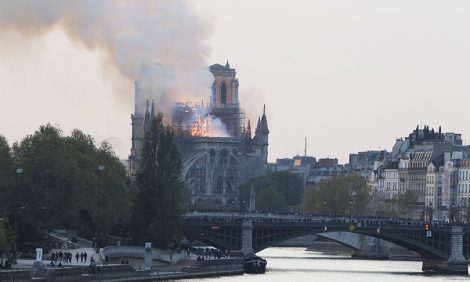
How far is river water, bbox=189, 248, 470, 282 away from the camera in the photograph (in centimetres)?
14988

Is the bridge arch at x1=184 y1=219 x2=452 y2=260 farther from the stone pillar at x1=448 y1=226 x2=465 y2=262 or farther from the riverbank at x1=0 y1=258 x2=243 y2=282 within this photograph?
the riverbank at x1=0 y1=258 x2=243 y2=282

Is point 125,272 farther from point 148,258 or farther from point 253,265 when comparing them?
point 253,265

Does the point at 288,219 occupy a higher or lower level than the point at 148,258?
higher

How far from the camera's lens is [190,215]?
18662cm

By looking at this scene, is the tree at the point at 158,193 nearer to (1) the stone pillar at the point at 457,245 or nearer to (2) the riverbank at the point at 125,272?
(2) the riverbank at the point at 125,272

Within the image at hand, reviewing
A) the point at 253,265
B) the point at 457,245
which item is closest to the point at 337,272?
the point at 253,265

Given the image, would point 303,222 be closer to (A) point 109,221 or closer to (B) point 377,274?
(B) point 377,274

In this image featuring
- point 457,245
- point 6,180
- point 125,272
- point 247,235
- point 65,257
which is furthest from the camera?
point 457,245

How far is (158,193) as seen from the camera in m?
159

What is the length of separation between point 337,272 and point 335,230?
879 centimetres

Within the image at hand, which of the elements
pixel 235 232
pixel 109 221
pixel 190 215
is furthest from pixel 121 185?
pixel 190 215

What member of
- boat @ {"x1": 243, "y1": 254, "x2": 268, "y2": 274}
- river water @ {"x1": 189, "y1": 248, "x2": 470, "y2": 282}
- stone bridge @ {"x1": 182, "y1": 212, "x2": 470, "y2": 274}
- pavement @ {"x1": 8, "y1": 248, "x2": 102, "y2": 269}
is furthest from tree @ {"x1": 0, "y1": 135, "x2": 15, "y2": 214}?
stone bridge @ {"x1": 182, "y1": 212, "x2": 470, "y2": 274}

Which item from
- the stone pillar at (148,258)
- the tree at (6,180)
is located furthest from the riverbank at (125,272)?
the tree at (6,180)

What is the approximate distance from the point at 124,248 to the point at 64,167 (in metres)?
7.33
